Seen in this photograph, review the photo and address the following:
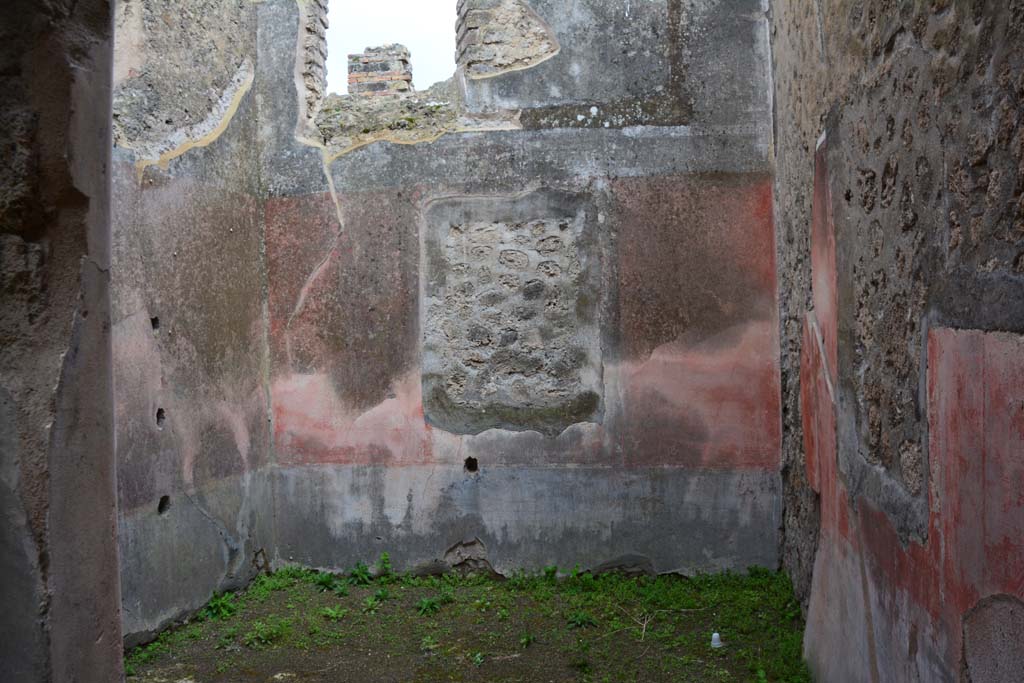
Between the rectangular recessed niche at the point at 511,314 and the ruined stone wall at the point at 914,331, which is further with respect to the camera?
the rectangular recessed niche at the point at 511,314

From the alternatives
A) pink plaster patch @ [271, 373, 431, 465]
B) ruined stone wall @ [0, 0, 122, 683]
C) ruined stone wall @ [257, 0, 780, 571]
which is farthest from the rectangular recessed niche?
ruined stone wall @ [0, 0, 122, 683]

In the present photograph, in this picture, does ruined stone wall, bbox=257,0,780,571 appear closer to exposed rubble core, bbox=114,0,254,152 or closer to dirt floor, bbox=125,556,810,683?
dirt floor, bbox=125,556,810,683

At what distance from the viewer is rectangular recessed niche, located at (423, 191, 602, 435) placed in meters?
4.97

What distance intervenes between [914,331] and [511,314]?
3.09m

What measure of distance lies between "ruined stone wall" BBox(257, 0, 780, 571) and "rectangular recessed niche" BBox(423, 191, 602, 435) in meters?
0.01

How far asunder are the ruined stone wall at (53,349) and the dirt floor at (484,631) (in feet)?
7.97

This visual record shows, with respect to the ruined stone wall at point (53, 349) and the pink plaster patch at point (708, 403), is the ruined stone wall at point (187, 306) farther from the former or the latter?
the ruined stone wall at point (53, 349)

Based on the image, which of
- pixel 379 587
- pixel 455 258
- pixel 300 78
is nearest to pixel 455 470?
pixel 379 587

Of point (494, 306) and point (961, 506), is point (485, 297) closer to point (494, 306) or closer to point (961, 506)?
point (494, 306)

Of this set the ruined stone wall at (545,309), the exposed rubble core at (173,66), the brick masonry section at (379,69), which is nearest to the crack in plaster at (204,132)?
the exposed rubble core at (173,66)

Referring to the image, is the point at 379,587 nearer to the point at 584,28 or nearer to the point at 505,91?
the point at 505,91

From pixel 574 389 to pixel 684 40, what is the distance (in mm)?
2286

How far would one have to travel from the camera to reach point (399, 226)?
16.9 ft

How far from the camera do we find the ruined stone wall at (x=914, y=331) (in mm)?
1627
